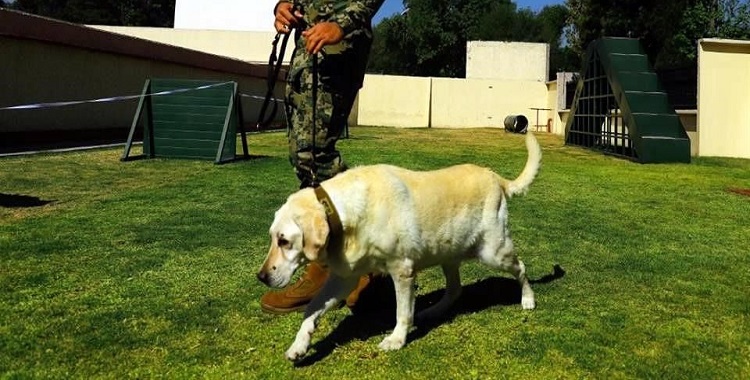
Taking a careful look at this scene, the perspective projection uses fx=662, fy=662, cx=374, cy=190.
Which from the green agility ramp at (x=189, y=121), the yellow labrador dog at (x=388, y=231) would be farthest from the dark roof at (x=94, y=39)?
the yellow labrador dog at (x=388, y=231)

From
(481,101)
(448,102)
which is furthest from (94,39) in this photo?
(481,101)

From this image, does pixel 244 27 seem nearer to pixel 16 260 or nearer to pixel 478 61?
pixel 478 61

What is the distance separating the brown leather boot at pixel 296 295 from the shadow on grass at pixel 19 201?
12.0ft

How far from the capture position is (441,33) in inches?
2361

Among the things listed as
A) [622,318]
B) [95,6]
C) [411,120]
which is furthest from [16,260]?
[95,6]

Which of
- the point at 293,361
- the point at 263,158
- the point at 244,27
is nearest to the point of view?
the point at 293,361

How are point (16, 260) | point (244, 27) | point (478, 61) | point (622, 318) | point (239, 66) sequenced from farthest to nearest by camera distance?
point (244, 27)
point (478, 61)
point (239, 66)
point (16, 260)
point (622, 318)

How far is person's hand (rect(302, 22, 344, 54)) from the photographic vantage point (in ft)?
10.5

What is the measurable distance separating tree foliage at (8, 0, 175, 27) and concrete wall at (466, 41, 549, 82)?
40198 millimetres

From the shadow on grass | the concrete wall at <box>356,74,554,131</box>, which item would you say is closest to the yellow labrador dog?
the shadow on grass

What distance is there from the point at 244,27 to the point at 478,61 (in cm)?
1354

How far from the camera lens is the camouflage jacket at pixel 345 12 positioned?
3.36 m

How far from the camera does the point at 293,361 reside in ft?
8.94

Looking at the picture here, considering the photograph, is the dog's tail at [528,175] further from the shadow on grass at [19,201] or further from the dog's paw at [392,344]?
the shadow on grass at [19,201]
